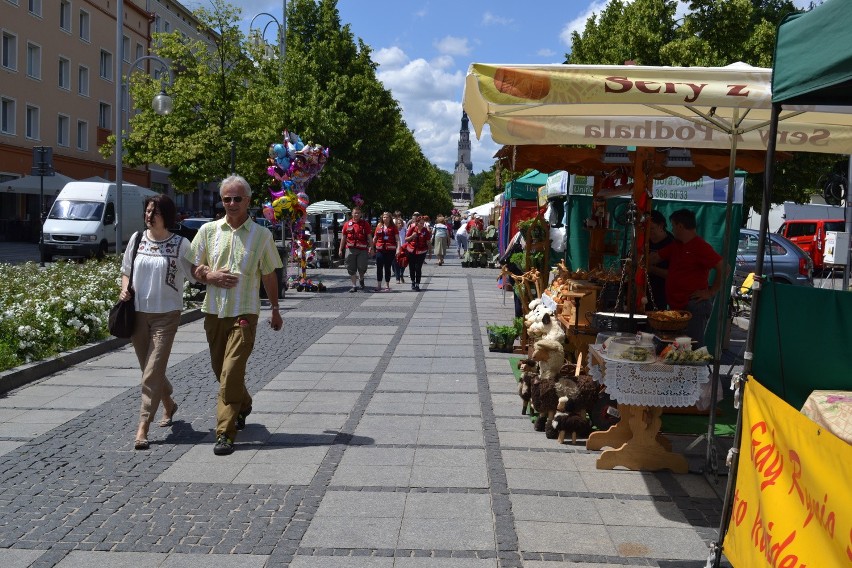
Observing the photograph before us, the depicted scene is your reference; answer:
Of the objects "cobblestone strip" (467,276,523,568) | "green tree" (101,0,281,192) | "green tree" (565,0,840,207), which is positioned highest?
"green tree" (565,0,840,207)

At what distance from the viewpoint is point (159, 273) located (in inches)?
256

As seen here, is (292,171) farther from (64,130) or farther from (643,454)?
(64,130)

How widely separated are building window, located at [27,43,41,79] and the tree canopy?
32.8 ft

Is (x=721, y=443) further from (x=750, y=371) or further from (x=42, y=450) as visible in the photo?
(x=42, y=450)

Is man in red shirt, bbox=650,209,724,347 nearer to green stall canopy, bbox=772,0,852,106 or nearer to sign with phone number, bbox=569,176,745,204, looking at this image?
green stall canopy, bbox=772,0,852,106

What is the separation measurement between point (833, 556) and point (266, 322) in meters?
11.8

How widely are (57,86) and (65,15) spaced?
12.0ft

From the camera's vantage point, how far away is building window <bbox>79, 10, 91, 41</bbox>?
143 ft

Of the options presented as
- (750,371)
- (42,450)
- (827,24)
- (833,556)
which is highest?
(827,24)

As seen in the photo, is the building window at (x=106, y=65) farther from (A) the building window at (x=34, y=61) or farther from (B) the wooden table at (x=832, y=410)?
(B) the wooden table at (x=832, y=410)

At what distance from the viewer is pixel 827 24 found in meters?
3.40

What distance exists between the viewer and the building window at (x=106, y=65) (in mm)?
46344

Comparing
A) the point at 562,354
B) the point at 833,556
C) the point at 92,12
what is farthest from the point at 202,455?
the point at 92,12

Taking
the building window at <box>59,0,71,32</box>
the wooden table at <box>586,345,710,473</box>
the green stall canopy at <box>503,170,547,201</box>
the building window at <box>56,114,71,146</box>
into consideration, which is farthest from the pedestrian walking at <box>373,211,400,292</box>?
the building window at <box>59,0,71,32</box>
